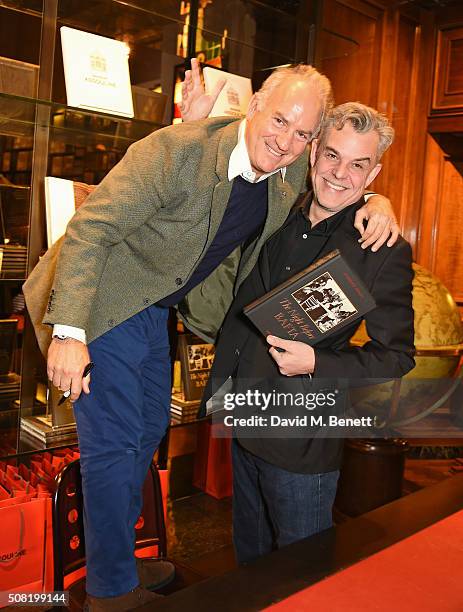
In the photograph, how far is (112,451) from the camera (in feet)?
5.24

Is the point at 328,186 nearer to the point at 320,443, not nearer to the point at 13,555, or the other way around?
the point at 320,443

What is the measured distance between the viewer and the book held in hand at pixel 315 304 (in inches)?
56.3

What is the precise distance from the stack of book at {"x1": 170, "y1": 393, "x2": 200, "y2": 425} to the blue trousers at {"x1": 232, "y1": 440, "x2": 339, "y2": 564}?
0.68 metres

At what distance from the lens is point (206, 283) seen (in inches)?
71.4

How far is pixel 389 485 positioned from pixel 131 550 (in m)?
1.42

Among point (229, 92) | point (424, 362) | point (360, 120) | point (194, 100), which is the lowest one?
point (424, 362)

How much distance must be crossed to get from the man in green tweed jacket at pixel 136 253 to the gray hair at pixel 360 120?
0.04 m

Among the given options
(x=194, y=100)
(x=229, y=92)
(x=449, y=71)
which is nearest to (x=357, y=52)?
(x=449, y=71)

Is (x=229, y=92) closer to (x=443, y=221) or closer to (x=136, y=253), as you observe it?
(x=136, y=253)

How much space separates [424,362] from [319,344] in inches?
39.4

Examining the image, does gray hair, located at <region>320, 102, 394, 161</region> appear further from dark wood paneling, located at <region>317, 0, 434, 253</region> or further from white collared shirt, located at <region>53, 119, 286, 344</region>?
dark wood paneling, located at <region>317, 0, 434, 253</region>

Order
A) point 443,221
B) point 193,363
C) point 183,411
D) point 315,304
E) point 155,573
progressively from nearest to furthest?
point 315,304, point 155,573, point 183,411, point 193,363, point 443,221

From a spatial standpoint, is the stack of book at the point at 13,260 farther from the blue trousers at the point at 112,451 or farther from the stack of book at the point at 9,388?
the blue trousers at the point at 112,451

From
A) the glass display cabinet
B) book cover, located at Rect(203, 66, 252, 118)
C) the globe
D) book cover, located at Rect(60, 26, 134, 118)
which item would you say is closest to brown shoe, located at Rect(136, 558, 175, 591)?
the glass display cabinet
